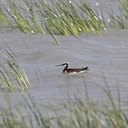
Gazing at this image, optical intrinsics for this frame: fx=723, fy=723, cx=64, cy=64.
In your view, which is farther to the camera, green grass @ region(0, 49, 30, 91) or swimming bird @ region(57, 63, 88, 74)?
swimming bird @ region(57, 63, 88, 74)

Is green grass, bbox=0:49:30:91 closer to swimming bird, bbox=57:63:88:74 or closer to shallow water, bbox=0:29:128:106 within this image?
shallow water, bbox=0:29:128:106

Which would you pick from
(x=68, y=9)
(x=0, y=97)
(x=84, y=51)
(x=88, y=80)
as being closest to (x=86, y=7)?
(x=68, y=9)

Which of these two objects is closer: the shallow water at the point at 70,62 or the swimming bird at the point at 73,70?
the shallow water at the point at 70,62

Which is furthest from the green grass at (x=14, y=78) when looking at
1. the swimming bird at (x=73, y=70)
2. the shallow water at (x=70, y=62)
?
the swimming bird at (x=73, y=70)

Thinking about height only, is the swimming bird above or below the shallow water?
above

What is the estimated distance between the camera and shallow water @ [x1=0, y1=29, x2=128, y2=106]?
19.5 feet

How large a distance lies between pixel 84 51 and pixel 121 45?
0.65 m

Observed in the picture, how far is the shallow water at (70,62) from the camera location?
19.5 feet

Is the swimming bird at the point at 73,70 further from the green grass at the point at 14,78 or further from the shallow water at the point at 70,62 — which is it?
the green grass at the point at 14,78

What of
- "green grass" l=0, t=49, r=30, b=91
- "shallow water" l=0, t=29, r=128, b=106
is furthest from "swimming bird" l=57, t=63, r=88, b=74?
"green grass" l=0, t=49, r=30, b=91

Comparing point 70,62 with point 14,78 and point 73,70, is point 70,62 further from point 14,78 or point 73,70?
point 14,78

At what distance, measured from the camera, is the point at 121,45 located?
826 cm

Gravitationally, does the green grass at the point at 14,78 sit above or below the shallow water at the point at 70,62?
above

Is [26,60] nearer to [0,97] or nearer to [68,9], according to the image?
[68,9]
